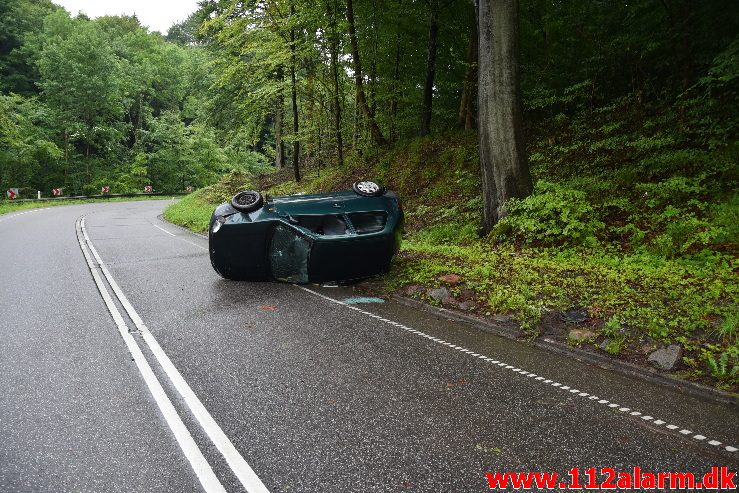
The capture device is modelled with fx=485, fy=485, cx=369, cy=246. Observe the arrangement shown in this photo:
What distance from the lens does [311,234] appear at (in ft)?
20.7

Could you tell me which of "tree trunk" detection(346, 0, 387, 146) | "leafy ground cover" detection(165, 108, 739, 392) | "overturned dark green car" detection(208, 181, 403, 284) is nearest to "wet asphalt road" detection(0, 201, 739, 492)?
"leafy ground cover" detection(165, 108, 739, 392)

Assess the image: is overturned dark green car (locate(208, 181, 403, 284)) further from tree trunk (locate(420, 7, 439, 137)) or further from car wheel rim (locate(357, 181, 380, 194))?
tree trunk (locate(420, 7, 439, 137))

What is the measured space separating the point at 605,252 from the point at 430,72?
10.8 metres

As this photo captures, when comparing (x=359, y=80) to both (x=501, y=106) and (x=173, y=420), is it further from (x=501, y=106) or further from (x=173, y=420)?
(x=173, y=420)

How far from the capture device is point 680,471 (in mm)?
2656

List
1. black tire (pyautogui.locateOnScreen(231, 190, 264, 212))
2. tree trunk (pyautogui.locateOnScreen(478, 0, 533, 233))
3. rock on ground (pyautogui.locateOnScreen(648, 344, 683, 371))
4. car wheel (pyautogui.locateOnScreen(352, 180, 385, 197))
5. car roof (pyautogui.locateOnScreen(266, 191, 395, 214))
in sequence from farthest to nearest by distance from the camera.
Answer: tree trunk (pyautogui.locateOnScreen(478, 0, 533, 233)) → car wheel (pyautogui.locateOnScreen(352, 180, 385, 197)) → black tire (pyautogui.locateOnScreen(231, 190, 264, 212)) → car roof (pyautogui.locateOnScreen(266, 191, 395, 214)) → rock on ground (pyautogui.locateOnScreen(648, 344, 683, 371))

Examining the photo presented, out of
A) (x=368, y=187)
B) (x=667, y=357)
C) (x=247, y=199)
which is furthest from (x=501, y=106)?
(x=667, y=357)

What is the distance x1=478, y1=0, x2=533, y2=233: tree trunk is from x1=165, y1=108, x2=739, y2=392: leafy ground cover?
1.62 feet

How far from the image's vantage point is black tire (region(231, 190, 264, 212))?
671 cm

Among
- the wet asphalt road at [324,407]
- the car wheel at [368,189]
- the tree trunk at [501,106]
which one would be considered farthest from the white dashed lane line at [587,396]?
the tree trunk at [501,106]

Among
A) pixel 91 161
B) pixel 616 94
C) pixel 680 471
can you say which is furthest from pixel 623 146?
pixel 91 161

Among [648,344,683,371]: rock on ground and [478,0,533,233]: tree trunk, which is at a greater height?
[478,0,533,233]: tree trunk

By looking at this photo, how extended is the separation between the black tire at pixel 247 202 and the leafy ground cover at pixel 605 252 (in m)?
2.20

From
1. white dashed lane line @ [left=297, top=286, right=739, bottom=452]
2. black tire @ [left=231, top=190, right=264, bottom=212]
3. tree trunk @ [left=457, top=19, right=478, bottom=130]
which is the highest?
tree trunk @ [left=457, top=19, right=478, bottom=130]
